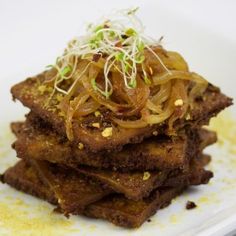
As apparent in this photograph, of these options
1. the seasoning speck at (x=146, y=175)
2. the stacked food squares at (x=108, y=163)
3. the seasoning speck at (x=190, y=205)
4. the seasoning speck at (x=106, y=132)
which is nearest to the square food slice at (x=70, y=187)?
the stacked food squares at (x=108, y=163)

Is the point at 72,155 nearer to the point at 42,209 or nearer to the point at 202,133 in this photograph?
the point at 42,209

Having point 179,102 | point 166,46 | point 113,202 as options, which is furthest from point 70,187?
point 166,46

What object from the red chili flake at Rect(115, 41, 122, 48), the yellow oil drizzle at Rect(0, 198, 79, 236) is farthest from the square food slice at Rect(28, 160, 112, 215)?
the red chili flake at Rect(115, 41, 122, 48)

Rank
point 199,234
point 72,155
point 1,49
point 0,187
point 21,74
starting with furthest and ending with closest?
point 1,49 < point 21,74 < point 0,187 < point 72,155 < point 199,234

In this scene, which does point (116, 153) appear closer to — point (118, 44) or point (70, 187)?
point (70, 187)

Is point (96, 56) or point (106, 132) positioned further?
point (96, 56)

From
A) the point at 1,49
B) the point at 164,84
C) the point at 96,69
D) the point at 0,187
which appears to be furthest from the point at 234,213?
the point at 1,49
